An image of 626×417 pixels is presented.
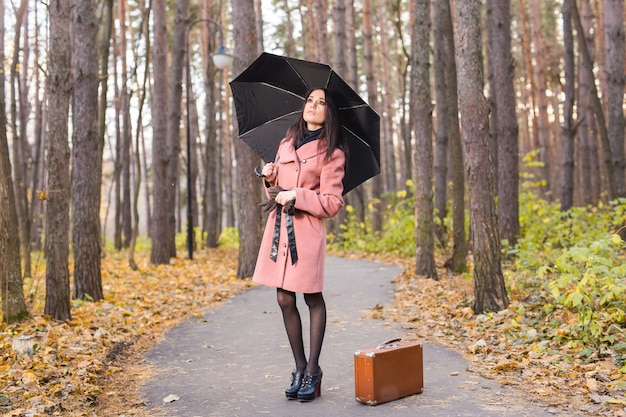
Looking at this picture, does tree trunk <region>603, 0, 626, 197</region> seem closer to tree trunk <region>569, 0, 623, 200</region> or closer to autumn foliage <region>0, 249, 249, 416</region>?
tree trunk <region>569, 0, 623, 200</region>

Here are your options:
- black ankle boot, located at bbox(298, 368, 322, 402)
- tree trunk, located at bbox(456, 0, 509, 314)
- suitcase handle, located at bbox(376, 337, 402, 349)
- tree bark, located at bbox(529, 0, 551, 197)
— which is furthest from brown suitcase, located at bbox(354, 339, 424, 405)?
tree bark, located at bbox(529, 0, 551, 197)

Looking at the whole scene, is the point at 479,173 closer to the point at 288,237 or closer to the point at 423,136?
the point at 288,237

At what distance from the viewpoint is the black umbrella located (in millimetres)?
4555

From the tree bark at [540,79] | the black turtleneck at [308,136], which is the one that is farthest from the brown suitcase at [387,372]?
the tree bark at [540,79]

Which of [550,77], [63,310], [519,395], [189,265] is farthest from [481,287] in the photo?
[550,77]

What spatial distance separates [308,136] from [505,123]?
26.2ft

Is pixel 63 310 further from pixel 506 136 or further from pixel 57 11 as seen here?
pixel 506 136

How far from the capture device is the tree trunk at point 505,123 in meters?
11.5

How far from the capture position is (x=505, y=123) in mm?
11570

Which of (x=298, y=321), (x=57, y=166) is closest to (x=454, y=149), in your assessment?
(x=57, y=166)

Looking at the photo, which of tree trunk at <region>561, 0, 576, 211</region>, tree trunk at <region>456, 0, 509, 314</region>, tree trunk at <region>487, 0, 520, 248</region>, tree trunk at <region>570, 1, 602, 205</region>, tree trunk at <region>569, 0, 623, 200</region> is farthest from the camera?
tree trunk at <region>570, 1, 602, 205</region>

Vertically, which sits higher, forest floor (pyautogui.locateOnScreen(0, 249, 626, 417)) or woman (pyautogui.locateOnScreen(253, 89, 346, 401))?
woman (pyautogui.locateOnScreen(253, 89, 346, 401))

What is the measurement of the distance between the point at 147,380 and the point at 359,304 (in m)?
4.29

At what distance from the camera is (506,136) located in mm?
11570
